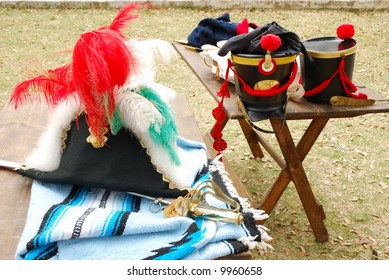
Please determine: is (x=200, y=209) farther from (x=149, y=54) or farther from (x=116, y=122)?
(x=149, y=54)

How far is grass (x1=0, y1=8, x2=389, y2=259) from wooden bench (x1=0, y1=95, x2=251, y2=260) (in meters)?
0.25

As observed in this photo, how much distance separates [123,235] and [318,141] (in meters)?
2.55

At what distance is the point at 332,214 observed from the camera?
9.06ft

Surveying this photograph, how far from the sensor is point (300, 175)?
233 centimetres

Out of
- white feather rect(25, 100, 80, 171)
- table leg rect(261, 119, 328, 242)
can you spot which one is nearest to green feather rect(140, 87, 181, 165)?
white feather rect(25, 100, 80, 171)

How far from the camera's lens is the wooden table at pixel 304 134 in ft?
6.71

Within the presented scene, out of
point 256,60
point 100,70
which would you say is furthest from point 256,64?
point 100,70

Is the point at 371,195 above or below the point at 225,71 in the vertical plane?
below

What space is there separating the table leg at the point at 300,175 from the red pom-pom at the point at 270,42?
446mm

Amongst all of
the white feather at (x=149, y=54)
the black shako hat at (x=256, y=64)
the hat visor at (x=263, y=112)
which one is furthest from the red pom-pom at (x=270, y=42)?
the white feather at (x=149, y=54)

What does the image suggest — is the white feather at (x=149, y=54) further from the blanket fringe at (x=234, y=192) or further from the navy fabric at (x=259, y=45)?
the blanket fringe at (x=234, y=192)

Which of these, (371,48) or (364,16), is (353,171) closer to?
(371,48)
